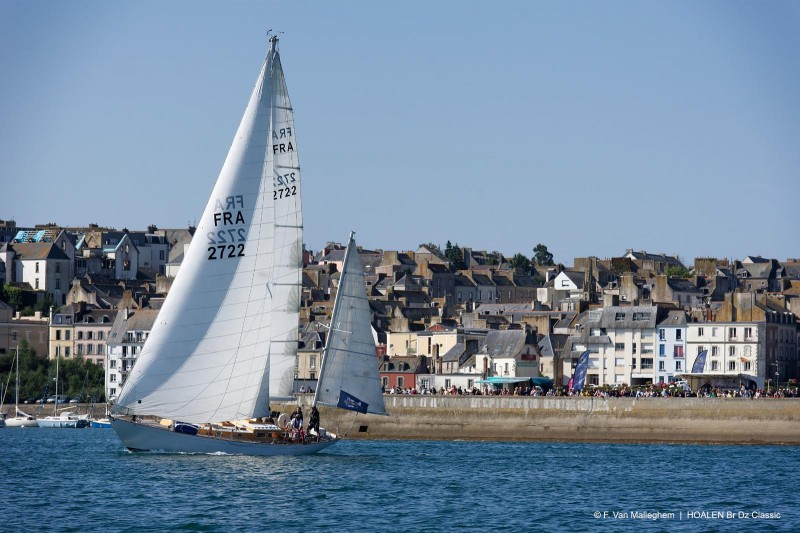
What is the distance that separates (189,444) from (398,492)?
9.48 metres

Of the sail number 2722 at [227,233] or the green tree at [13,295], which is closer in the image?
the sail number 2722 at [227,233]

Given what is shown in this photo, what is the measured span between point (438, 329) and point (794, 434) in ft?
139

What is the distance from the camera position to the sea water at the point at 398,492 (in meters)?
37.0

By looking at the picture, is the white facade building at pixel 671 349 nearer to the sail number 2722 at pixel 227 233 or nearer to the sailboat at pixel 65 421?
the sailboat at pixel 65 421

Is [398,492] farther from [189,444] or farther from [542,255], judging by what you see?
[542,255]

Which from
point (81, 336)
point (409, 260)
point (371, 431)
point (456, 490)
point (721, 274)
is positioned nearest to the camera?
point (456, 490)

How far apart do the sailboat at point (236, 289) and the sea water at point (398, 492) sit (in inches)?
80.8

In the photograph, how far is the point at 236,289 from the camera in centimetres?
4919

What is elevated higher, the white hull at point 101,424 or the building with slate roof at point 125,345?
the building with slate roof at point 125,345

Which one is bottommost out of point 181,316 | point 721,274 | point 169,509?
point 169,509

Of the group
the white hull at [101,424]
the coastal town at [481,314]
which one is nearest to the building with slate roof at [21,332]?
the coastal town at [481,314]

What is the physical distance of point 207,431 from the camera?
167ft

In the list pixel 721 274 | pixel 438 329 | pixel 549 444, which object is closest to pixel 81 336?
pixel 438 329

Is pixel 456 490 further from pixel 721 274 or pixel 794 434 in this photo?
pixel 721 274
